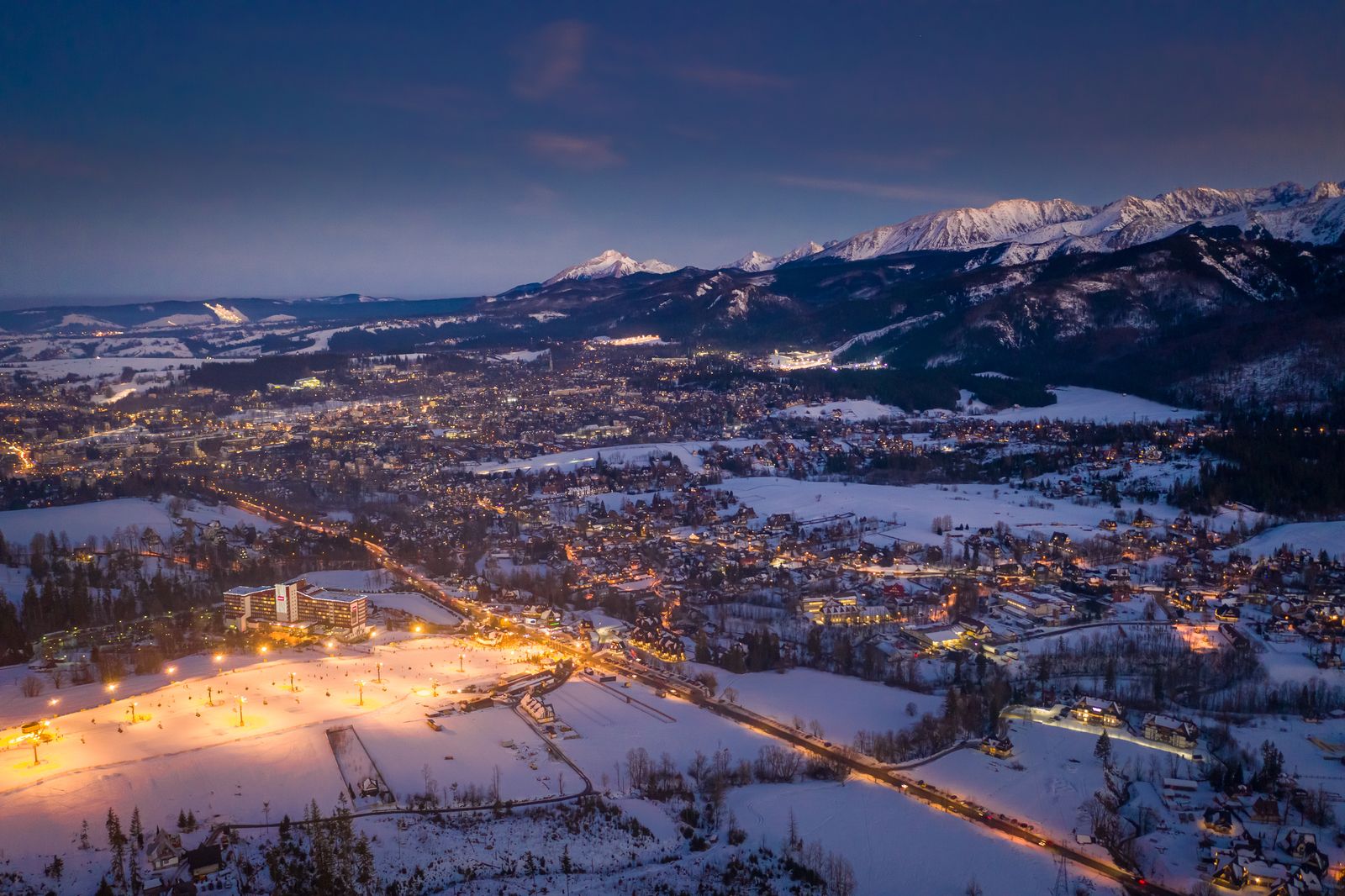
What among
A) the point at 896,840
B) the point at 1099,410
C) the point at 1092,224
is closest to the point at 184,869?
the point at 896,840

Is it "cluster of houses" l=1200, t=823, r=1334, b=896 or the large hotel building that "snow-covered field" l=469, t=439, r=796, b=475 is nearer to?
the large hotel building

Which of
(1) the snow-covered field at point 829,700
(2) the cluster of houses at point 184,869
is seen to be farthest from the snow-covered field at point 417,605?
(2) the cluster of houses at point 184,869

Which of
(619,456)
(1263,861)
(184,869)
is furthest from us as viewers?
(619,456)

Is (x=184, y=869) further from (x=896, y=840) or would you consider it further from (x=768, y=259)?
(x=768, y=259)

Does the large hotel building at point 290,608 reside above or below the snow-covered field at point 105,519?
below

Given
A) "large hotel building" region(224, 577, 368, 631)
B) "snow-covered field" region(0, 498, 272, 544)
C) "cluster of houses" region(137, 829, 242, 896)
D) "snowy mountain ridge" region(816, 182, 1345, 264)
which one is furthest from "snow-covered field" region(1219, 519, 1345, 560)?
"snowy mountain ridge" region(816, 182, 1345, 264)

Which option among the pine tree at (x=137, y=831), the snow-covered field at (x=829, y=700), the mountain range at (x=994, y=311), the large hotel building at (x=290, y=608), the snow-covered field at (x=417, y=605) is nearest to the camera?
the pine tree at (x=137, y=831)

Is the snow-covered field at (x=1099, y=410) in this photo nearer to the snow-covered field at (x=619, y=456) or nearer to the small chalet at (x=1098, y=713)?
the snow-covered field at (x=619, y=456)
